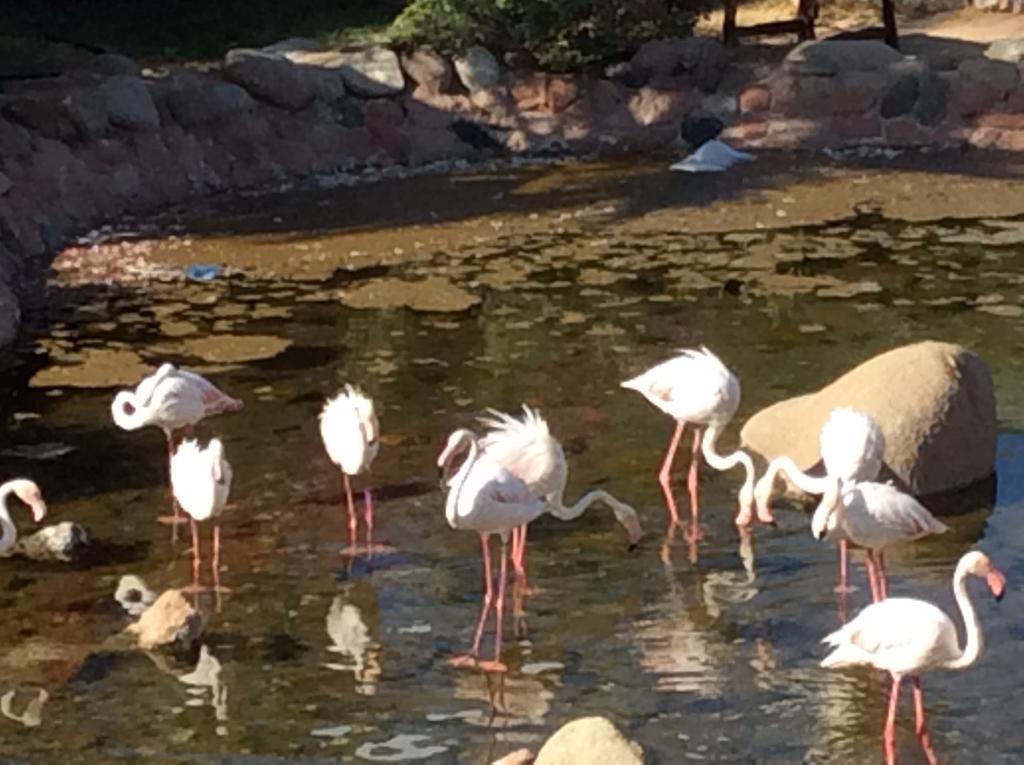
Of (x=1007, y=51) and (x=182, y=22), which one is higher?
(x=1007, y=51)

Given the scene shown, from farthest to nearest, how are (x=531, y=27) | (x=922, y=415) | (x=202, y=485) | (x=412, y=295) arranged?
(x=531, y=27) → (x=412, y=295) → (x=922, y=415) → (x=202, y=485)

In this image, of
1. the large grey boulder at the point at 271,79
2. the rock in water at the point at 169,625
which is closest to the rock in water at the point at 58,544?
the rock in water at the point at 169,625

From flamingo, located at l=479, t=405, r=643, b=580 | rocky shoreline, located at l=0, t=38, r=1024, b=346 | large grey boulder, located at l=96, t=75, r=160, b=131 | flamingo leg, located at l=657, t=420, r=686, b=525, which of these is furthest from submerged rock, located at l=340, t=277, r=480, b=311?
flamingo, located at l=479, t=405, r=643, b=580

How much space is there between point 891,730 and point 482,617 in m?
1.61

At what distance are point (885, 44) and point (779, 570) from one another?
1137cm

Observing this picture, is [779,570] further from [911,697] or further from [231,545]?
[231,545]

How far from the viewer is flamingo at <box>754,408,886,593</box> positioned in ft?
24.6

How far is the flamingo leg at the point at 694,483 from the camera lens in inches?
323

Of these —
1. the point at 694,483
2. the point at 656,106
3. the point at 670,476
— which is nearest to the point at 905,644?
the point at 694,483

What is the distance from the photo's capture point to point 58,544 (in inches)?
307

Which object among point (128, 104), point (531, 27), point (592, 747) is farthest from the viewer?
point (531, 27)

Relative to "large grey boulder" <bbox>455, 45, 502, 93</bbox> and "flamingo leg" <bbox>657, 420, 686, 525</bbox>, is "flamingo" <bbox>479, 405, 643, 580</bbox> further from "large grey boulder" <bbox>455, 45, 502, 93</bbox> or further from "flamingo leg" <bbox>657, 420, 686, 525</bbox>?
"large grey boulder" <bbox>455, 45, 502, 93</bbox>

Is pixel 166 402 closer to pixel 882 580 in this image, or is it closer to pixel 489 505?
pixel 489 505

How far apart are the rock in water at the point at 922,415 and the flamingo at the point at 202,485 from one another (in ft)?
8.23
